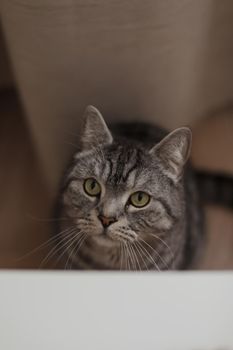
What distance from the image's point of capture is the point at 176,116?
1.43 metres

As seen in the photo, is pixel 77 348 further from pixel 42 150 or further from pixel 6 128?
pixel 6 128

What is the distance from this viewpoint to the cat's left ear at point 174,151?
102 cm

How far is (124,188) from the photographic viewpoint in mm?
1038

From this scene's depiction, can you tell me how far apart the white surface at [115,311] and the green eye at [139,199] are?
0.26 metres

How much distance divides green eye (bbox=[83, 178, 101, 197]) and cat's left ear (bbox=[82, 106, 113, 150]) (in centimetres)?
8

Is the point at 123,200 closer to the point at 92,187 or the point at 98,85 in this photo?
the point at 92,187

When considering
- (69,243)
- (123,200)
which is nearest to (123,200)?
(123,200)

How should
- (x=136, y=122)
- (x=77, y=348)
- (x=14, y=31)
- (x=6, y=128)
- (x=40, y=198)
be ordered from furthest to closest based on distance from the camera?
(x=6, y=128)
(x=40, y=198)
(x=136, y=122)
(x=14, y=31)
(x=77, y=348)

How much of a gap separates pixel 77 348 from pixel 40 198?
2.73 feet

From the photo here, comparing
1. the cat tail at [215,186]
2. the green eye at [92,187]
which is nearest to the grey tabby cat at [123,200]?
the green eye at [92,187]

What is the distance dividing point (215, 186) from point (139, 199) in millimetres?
491

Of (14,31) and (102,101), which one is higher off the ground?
(14,31)

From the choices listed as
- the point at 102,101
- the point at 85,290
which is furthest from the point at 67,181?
the point at 85,290

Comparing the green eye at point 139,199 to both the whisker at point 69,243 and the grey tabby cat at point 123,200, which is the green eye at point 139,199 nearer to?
the grey tabby cat at point 123,200
